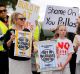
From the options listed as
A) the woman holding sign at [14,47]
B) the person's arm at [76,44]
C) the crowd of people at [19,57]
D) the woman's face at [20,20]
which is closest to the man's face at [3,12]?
the crowd of people at [19,57]

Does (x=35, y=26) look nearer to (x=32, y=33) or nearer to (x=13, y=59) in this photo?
(x=32, y=33)

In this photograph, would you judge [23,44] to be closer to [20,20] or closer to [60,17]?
[20,20]

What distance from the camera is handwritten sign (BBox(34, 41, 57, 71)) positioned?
931 cm

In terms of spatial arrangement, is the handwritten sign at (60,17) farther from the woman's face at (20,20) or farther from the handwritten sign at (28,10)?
the woman's face at (20,20)

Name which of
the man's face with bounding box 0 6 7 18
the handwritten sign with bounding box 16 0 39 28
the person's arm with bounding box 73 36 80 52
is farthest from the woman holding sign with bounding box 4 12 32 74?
the handwritten sign with bounding box 16 0 39 28

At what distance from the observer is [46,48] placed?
935 centimetres

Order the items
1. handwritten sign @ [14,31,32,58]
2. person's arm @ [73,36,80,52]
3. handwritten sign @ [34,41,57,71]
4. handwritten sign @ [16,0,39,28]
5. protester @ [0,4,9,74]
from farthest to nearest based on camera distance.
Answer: handwritten sign @ [16,0,39,28] → protester @ [0,4,9,74] → person's arm @ [73,36,80,52] → handwritten sign @ [34,41,57,71] → handwritten sign @ [14,31,32,58]

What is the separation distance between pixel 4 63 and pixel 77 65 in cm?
161

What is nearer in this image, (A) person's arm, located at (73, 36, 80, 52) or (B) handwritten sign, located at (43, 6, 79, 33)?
(A) person's arm, located at (73, 36, 80, 52)

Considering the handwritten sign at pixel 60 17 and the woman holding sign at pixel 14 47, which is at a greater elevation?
the handwritten sign at pixel 60 17

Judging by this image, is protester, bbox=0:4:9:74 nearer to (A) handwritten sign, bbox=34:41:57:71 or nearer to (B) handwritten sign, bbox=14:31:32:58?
(B) handwritten sign, bbox=14:31:32:58

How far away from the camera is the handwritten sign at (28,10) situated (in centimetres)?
1068

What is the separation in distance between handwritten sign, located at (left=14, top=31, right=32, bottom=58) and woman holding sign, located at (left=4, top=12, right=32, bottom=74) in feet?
0.07

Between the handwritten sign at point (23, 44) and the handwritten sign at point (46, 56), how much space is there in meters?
0.24
